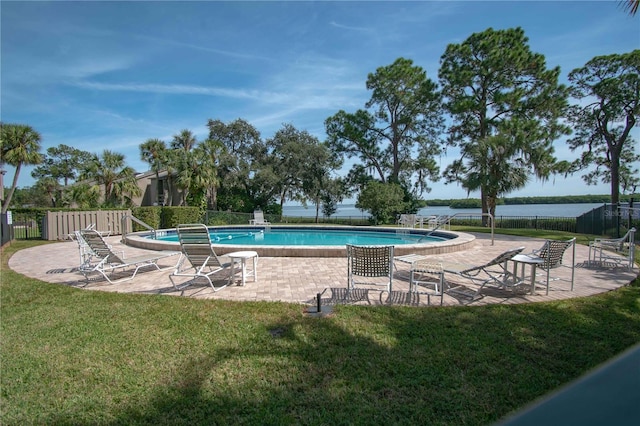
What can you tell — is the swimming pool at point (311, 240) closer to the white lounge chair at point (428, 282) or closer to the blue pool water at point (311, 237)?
the blue pool water at point (311, 237)

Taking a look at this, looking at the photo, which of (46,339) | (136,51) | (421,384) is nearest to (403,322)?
(421,384)

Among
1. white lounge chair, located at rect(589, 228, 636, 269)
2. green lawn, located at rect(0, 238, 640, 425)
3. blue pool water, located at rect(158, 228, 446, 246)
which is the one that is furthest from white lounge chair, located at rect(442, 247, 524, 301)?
blue pool water, located at rect(158, 228, 446, 246)

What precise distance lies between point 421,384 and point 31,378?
3.95m

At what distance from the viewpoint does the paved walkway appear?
5805mm

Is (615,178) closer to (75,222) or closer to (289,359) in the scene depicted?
(289,359)

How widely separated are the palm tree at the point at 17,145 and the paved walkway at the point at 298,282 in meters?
14.4

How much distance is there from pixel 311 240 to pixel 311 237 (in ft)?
4.57

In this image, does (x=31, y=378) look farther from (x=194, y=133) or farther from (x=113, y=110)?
(x=194, y=133)

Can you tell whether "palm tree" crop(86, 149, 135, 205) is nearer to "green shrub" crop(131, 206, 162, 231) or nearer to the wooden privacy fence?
"green shrub" crop(131, 206, 162, 231)

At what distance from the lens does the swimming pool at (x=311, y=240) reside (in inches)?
388

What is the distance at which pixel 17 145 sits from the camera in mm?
19781

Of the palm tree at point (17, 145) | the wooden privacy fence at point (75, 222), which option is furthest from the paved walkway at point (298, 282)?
the palm tree at point (17, 145)

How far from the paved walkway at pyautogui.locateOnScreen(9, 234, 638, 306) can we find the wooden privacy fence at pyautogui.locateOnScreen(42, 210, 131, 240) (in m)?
7.35

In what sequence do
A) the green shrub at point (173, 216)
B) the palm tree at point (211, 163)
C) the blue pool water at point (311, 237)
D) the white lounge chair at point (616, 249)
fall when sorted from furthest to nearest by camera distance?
the palm tree at point (211, 163), the green shrub at point (173, 216), the blue pool water at point (311, 237), the white lounge chair at point (616, 249)
